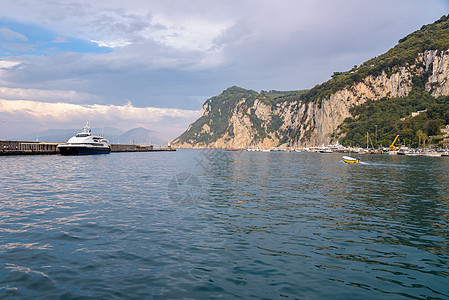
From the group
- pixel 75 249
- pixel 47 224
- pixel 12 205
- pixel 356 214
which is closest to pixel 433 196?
pixel 356 214

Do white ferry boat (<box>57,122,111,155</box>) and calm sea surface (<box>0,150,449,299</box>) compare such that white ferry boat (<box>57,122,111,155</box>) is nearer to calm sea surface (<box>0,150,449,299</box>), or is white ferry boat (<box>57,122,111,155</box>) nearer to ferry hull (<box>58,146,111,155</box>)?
ferry hull (<box>58,146,111,155</box>)

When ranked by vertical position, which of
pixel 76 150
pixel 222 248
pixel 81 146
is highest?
pixel 81 146

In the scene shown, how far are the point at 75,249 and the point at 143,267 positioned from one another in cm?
418

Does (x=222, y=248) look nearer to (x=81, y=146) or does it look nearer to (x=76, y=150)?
(x=81, y=146)

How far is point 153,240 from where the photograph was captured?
14.7 meters

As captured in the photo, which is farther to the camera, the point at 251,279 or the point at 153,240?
the point at 153,240

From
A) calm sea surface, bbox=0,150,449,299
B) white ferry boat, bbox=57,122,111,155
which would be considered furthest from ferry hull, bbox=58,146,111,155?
calm sea surface, bbox=0,150,449,299

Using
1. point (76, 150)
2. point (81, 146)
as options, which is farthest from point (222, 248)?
point (76, 150)

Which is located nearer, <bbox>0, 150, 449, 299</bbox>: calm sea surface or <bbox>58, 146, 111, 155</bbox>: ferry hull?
<bbox>0, 150, 449, 299</bbox>: calm sea surface

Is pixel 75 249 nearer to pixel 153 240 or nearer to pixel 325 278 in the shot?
pixel 153 240

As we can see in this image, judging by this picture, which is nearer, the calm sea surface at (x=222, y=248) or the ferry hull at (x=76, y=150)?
the calm sea surface at (x=222, y=248)

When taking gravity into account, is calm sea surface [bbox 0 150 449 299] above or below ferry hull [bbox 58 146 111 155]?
below

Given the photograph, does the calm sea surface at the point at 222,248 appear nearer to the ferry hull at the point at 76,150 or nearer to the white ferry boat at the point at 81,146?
the white ferry boat at the point at 81,146

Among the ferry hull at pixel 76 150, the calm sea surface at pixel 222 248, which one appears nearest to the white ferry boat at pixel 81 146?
the ferry hull at pixel 76 150
